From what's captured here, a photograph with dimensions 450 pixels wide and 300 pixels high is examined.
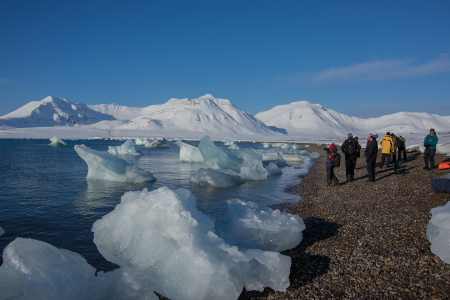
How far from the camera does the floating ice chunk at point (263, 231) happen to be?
5359mm

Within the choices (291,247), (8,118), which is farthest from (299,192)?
(8,118)

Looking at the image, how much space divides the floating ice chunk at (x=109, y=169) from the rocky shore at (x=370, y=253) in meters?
9.01

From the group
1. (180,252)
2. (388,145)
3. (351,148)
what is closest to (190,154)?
(351,148)

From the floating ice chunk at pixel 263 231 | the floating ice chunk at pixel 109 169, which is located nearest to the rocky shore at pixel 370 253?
the floating ice chunk at pixel 263 231

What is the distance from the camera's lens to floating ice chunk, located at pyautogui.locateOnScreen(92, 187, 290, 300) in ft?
12.8

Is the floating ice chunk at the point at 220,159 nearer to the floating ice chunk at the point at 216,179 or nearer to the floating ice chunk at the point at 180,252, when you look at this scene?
the floating ice chunk at the point at 216,179

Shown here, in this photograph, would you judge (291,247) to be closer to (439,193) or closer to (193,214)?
(193,214)

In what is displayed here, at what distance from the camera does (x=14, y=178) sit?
1542 centimetres

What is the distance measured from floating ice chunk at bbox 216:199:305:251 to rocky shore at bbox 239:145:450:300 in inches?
12.4

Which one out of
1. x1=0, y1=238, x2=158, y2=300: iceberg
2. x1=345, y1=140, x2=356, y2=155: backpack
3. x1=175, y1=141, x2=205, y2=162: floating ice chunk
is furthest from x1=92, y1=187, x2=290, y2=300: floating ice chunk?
x1=175, y1=141, x2=205, y2=162: floating ice chunk

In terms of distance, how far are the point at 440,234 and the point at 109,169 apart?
13751 mm

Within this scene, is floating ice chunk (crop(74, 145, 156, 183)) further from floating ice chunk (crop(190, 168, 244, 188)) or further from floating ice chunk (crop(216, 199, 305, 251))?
floating ice chunk (crop(216, 199, 305, 251))

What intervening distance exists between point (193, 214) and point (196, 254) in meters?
0.92

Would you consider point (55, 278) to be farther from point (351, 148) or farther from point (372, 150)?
point (351, 148)
